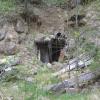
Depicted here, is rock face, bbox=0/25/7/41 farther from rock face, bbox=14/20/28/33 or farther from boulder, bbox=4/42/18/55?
rock face, bbox=14/20/28/33

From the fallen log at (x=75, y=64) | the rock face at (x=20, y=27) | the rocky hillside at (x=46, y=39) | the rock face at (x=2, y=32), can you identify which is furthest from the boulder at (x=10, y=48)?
the fallen log at (x=75, y=64)

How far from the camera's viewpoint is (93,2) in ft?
43.2

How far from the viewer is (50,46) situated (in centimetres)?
1200

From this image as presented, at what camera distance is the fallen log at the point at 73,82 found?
344 inches

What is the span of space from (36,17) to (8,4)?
1401 millimetres

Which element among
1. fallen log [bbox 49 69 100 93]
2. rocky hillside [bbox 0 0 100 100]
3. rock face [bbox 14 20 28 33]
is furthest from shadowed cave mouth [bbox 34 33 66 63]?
fallen log [bbox 49 69 100 93]

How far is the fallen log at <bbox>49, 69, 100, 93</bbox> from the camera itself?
28.7 feet

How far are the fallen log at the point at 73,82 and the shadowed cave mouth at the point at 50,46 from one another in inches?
111

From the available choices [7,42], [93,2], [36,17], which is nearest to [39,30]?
[36,17]

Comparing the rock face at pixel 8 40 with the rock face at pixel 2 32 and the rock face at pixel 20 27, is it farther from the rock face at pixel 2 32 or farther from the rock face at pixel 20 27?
the rock face at pixel 20 27

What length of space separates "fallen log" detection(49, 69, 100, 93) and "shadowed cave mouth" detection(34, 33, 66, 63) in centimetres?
283

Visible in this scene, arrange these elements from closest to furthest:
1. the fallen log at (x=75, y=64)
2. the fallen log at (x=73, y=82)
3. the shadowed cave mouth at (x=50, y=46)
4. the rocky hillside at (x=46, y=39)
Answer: the rocky hillside at (x=46, y=39) → the fallen log at (x=73, y=82) → the fallen log at (x=75, y=64) → the shadowed cave mouth at (x=50, y=46)

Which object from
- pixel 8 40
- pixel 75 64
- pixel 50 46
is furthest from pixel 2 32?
pixel 75 64

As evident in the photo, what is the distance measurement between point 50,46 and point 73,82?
3212mm
